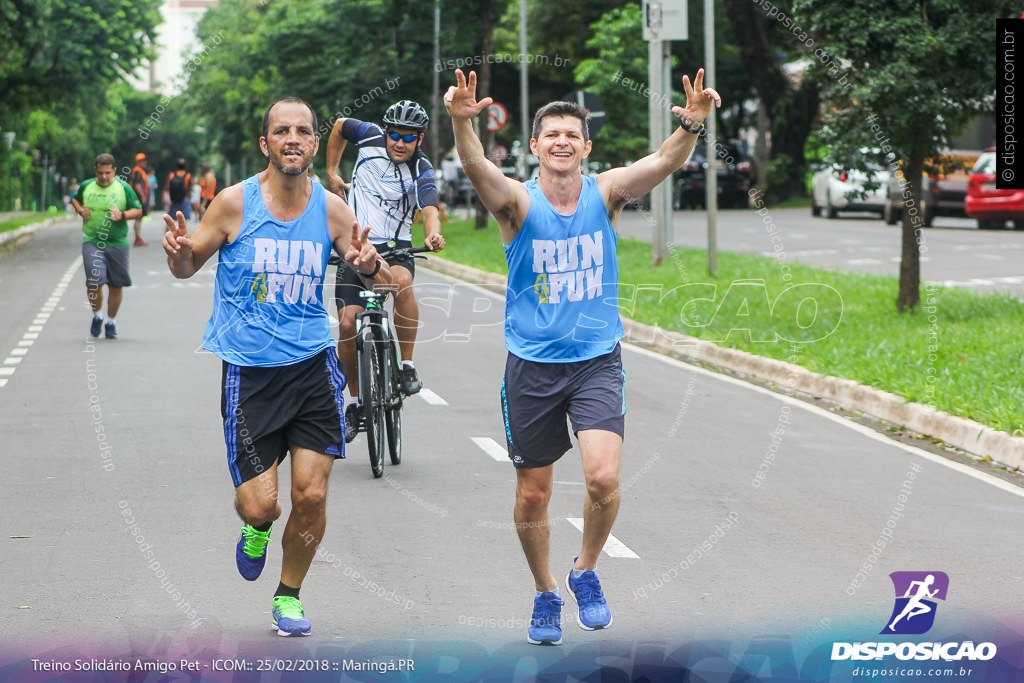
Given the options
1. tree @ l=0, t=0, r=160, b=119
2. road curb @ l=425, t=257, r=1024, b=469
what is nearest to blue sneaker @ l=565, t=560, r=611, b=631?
road curb @ l=425, t=257, r=1024, b=469

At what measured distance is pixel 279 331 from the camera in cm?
526

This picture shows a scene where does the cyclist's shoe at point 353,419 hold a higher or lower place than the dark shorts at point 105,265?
lower

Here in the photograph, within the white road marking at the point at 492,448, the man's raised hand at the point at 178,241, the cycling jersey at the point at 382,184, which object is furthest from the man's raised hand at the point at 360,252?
the white road marking at the point at 492,448

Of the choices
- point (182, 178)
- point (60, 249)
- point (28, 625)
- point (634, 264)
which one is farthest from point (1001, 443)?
point (60, 249)

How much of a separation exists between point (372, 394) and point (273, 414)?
309 centimetres

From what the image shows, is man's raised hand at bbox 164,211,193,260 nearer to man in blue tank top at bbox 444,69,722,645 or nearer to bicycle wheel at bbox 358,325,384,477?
man in blue tank top at bbox 444,69,722,645

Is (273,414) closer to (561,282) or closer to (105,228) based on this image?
(561,282)

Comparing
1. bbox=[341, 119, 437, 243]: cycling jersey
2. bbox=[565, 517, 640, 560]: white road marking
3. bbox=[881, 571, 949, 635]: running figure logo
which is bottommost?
bbox=[881, 571, 949, 635]: running figure logo

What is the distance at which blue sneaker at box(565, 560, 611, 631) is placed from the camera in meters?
5.23

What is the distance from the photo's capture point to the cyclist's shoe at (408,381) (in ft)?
28.5

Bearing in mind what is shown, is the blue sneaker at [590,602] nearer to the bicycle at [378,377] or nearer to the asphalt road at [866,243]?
the bicycle at [378,377]

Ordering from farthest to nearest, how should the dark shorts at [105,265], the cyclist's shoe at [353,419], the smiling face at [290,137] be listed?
the dark shorts at [105,265], the cyclist's shoe at [353,419], the smiling face at [290,137]

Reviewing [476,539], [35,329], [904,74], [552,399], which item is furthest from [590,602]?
[35,329]

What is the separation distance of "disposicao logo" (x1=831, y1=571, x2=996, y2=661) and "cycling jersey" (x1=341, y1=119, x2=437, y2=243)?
3.79 m
